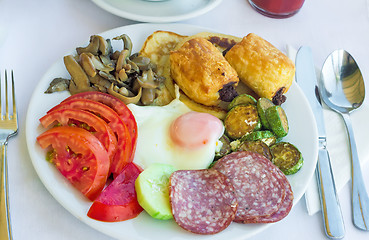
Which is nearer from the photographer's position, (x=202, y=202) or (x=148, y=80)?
(x=202, y=202)

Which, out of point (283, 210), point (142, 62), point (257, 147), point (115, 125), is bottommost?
point (283, 210)

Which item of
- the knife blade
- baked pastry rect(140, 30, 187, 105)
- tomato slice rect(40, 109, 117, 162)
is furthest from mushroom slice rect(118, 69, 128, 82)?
the knife blade

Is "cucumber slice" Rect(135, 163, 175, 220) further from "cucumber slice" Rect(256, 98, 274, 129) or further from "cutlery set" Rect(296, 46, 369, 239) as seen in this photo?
"cutlery set" Rect(296, 46, 369, 239)

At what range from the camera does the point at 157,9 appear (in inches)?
105

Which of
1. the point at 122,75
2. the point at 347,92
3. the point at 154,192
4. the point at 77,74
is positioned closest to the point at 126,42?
the point at 122,75

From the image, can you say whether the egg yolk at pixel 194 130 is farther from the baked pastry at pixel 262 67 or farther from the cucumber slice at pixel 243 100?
the baked pastry at pixel 262 67

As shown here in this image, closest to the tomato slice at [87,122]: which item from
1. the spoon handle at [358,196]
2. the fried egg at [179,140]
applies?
the fried egg at [179,140]

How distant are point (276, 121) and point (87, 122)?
0.97 meters

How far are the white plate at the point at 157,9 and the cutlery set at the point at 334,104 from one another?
793 millimetres

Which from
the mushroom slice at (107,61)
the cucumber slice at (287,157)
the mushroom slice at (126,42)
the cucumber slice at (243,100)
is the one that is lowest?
the cucumber slice at (287,157)

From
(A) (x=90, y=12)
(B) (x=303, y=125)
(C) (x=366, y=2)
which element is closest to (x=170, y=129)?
(B) (x=303, y=125)

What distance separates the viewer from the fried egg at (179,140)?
6.19ft

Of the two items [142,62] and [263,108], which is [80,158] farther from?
[263,108]

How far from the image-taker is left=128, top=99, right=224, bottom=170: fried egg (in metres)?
1.89
